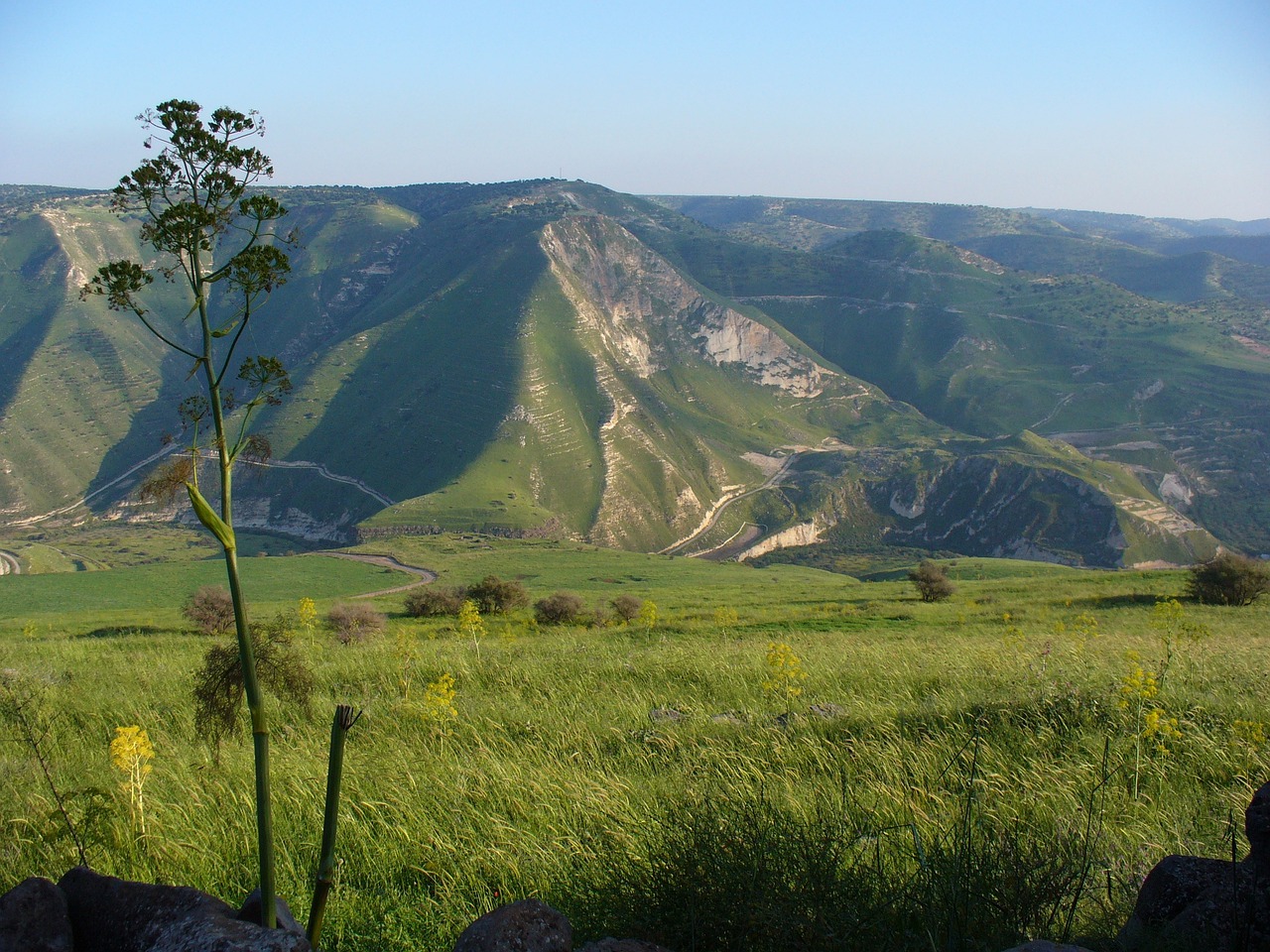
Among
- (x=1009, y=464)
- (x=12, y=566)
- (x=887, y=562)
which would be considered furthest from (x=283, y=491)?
(x=1009, y=464)

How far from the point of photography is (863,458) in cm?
18775

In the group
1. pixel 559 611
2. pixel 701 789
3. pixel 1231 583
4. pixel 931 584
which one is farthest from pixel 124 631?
pixel 1231 583

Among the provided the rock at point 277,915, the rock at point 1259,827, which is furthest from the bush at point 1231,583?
the rock at point 277,915

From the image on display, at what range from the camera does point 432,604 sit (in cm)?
4009

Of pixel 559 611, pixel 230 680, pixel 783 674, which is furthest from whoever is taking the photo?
pixel 559 611

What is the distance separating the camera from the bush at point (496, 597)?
132 feet

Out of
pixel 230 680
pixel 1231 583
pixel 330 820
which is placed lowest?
pixel 1231 583

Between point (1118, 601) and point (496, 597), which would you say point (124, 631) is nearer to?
point (496, 597)

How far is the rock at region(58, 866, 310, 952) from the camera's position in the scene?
2.73 m

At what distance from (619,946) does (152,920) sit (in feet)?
5.45

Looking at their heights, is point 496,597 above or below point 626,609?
below

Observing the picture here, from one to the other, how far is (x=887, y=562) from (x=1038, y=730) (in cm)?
14801

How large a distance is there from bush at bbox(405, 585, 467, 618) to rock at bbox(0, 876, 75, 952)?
37.2m

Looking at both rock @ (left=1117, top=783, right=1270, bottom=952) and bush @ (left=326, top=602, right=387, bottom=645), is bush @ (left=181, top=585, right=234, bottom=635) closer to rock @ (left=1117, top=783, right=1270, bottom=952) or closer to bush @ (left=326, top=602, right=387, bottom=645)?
bush @ (left=326, top=602, right=387, bottom=645)
